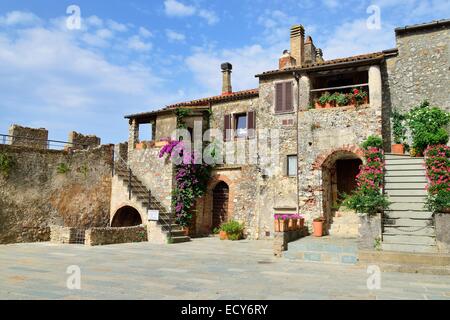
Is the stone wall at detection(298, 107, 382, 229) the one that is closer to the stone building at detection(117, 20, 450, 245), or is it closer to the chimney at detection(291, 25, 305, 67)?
the stone building at detection(117, 20, 450, 245)

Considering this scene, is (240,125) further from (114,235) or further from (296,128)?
(114,235)

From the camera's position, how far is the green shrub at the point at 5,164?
1409cm

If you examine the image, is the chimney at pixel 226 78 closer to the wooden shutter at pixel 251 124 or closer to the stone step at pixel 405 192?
the wooden shutter at pixel 251 124

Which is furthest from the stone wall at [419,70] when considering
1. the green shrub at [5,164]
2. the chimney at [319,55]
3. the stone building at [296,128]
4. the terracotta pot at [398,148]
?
the green shrub at [5,164]

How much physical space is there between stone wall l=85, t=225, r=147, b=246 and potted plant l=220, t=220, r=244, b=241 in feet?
11.4

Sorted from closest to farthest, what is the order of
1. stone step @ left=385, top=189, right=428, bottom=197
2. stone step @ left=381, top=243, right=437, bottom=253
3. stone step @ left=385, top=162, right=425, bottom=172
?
stone step @ left=381, top=243, right=437, bottom=253
stone step @ left=385, top=189, right=428, bottom=197
stone step @ left=385, top=162, right=425, bottom=172

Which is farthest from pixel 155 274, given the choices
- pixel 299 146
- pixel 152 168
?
pixel 152 168

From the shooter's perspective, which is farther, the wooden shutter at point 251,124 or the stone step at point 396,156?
the wooden shutter at point 251,124

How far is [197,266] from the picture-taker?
9.09 metres

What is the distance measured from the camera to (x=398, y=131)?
15359mm

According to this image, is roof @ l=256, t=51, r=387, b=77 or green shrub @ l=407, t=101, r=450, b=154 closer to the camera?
green shrub @ l=407, t=101, r=450, b=154

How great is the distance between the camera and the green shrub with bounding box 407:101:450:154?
1352 cm

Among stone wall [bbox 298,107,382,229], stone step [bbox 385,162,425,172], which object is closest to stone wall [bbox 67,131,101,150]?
stone wall [bbox 298,107,382,229]

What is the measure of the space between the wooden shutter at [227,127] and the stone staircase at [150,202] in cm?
463
